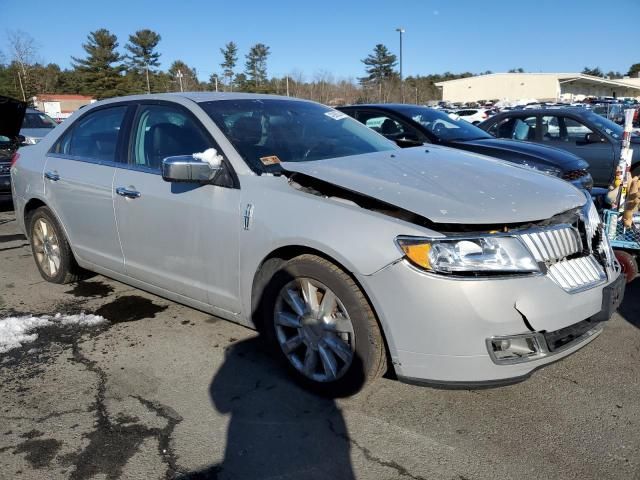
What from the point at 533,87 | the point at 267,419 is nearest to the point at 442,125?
the point at 267,419

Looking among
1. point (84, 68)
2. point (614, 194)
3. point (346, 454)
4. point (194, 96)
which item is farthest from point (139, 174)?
point (84, 68)

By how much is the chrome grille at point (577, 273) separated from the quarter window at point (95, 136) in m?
3.14

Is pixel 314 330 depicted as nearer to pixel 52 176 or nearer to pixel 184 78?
→ pixel 52 176

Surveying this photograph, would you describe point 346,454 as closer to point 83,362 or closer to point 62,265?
point 83,362

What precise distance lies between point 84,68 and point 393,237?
66.5 metres

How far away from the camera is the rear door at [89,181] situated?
3984 mm

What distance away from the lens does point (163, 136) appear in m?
3.73

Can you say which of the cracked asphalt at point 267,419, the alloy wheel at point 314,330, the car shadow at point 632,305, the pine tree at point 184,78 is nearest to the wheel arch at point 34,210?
the cracked asphalt at point 267,419

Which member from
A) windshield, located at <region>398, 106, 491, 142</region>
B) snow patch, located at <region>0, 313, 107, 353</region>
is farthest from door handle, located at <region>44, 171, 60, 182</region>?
windshield, located at <region>398, 106, 491, 142</region>

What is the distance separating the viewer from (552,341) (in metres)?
2.50

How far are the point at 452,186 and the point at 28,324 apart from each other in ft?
10.8

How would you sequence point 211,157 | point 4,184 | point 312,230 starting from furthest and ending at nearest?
point 4,184
point 211,157
point 312,230

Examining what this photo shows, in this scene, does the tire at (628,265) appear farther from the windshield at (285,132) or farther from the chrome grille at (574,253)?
the windshield at (285,132)

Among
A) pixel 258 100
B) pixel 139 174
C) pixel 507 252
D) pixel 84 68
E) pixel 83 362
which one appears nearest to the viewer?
pixel 507 252
